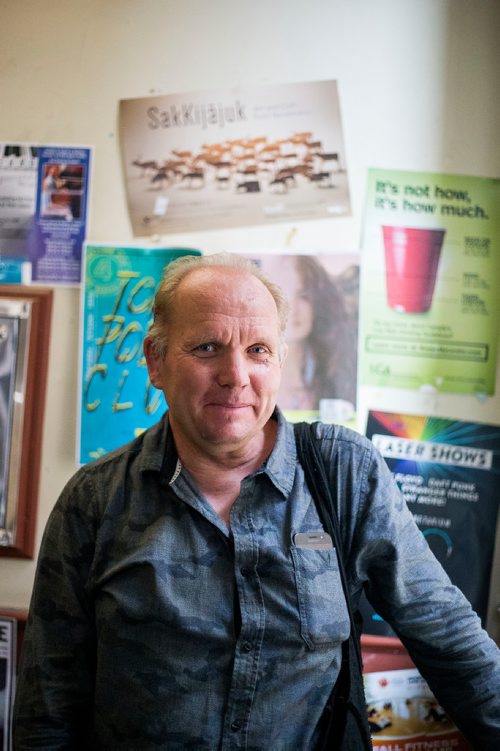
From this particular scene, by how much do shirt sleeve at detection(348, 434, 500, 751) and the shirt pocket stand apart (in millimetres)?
55

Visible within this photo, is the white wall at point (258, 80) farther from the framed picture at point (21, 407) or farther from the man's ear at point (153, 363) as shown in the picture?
the man's ear at point (153, 363)

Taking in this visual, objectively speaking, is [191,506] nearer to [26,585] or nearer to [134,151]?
[26,585]

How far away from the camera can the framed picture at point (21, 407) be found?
1331 mm

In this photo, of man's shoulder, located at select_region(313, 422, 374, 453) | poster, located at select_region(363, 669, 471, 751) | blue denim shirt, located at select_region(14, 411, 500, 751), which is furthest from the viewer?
poster, located at select_region(363, 669, 471, 751)

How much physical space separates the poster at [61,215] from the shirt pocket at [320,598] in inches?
32.6

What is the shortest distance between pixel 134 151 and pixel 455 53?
0.72 m

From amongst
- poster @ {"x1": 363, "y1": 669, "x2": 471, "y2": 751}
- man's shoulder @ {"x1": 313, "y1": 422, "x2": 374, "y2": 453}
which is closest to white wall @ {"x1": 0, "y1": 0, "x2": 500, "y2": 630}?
poster @ {"x1": 363, "y1": 669, "x2": 471, "y2": 751}

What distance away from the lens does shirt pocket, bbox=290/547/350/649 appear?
0.80m

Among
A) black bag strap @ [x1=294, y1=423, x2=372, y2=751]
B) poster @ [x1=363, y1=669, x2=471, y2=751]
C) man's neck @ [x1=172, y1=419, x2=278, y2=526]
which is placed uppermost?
man's neck @ [x1=172, y1=419, x2=278, y2=526]

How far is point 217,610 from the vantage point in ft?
2.63

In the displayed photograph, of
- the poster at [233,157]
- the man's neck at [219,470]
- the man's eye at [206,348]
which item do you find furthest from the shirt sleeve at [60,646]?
the poster at [233,157]

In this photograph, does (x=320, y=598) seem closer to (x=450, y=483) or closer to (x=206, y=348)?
(x=206, y=348)

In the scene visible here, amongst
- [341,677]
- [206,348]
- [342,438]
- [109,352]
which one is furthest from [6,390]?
[341,677]

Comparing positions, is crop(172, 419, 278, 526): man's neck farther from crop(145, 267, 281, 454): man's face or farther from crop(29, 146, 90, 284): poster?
crop(29, 146, 90, 284): poster
